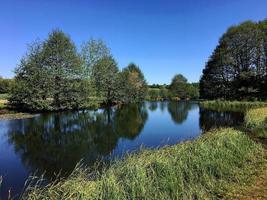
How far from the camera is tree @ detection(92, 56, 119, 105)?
50.2 meters

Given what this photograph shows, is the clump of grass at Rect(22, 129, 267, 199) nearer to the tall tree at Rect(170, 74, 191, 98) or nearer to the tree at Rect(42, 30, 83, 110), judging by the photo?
the tree at Rect(42, 30, 83, 110)

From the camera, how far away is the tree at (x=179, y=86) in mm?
93562

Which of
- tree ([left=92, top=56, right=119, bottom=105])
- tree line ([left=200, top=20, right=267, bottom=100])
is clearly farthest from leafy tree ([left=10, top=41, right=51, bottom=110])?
tree line ([left=200, top=20, right=267, bottom=100])

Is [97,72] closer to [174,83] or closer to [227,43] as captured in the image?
[227,43]

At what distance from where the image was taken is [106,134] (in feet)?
61.2

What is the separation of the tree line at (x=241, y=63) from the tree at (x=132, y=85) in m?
19.1

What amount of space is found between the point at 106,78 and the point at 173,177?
148ft

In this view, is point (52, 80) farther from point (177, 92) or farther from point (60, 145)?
point (177, 92)

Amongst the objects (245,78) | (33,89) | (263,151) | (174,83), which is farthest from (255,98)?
(174,83)

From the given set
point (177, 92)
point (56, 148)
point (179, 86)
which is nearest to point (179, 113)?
point (56, 148)

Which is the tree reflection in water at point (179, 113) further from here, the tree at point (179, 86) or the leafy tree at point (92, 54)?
the tree at point (179, 86)

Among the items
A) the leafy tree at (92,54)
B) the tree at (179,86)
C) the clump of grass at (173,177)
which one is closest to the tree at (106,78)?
the leafy tree at (92,54)

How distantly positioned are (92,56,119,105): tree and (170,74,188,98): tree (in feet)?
139

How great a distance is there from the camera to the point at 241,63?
47.5 meters
